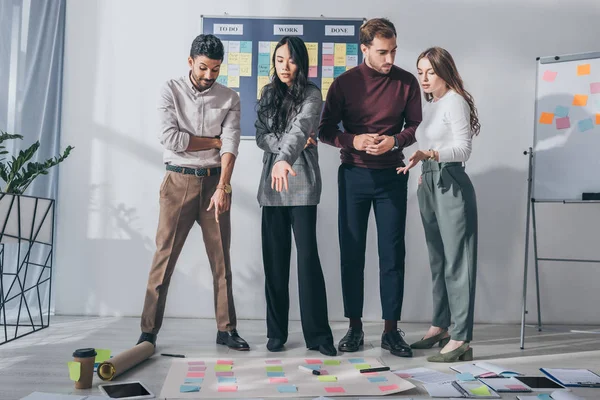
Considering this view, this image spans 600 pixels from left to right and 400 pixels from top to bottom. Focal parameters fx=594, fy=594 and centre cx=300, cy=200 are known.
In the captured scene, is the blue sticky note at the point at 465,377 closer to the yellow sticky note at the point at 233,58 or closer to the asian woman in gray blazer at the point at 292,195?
the asian woman in gray blazer at the point at 292,195

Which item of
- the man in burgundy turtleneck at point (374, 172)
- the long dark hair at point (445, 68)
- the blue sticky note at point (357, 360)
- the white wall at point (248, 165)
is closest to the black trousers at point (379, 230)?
the man in burgundy turtleneck at point (374, 172)

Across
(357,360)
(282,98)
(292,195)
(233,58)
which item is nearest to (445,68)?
(282,98)

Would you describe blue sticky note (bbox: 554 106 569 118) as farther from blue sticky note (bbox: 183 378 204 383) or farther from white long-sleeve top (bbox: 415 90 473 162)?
blue sticky note (bbox: 183 378 204 383)

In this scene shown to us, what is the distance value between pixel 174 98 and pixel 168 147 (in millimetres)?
228

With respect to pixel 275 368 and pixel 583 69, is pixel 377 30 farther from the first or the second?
pixel 275 368

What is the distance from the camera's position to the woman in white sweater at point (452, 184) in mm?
2496

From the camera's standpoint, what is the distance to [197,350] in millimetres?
2631

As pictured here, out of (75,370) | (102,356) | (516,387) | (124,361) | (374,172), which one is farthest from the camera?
(374,172)

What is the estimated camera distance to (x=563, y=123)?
311 centimetres

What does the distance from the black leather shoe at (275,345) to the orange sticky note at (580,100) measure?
1.95 m

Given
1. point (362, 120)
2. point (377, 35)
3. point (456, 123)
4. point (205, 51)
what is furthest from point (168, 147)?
point (456, 123)

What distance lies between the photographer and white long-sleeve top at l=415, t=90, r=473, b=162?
249 centimetres

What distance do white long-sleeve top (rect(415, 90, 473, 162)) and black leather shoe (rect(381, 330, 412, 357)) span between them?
31.9 inches

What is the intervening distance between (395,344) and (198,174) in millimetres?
1151
